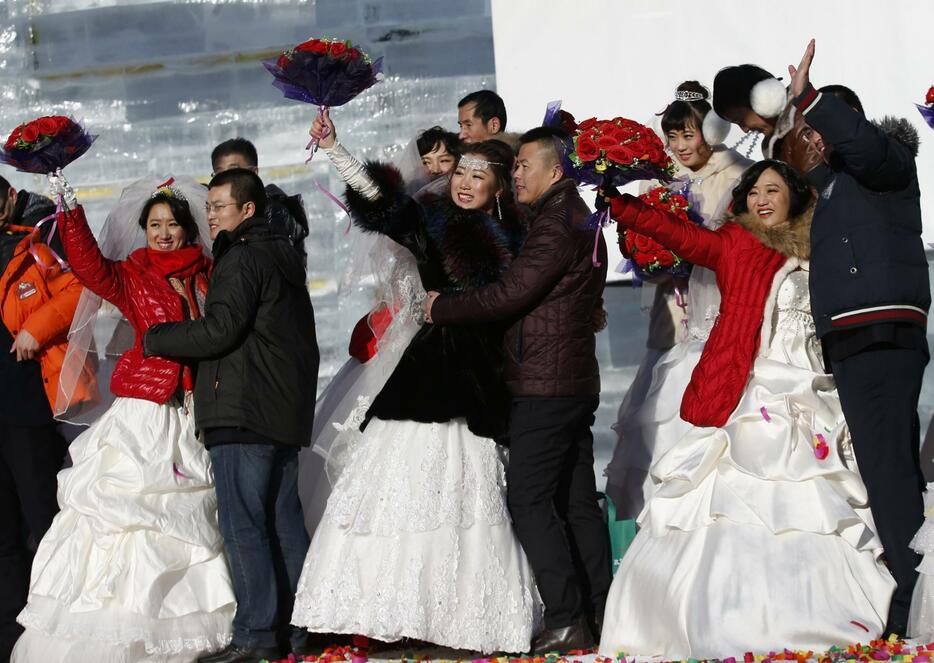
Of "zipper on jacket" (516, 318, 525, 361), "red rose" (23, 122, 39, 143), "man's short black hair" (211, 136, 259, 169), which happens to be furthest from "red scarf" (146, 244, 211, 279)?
"zipper on jacket" (516, 318, 525, 361)

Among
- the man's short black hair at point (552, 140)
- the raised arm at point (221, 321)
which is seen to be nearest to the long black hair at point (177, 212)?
the raised arm at point (221, 321)

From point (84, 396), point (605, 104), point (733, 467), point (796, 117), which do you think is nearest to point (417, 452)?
point (733, 467)

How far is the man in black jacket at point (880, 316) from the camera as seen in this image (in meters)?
4.72

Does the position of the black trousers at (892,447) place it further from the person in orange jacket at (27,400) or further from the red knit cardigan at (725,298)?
the person in orange jacket at (27,400)

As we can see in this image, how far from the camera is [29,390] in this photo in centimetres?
595

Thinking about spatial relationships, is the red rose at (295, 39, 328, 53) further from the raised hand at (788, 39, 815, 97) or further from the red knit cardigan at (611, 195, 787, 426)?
the raised hand at (788, 39, 815, 97)

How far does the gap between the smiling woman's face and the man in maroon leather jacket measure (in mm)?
617

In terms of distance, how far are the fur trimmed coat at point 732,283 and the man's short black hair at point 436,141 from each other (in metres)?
1.20

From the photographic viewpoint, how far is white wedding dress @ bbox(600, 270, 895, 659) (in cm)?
462

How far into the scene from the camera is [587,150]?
470cm

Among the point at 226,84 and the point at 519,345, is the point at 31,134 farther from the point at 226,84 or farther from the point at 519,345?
the point at 226,84

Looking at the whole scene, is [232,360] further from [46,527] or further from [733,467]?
[733,467]

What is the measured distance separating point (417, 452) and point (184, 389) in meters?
0.95

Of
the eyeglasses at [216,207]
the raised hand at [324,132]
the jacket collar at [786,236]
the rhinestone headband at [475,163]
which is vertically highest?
the raised hand at [324,132]
